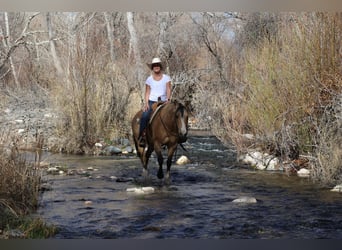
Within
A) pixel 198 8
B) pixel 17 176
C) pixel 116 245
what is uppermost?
pixel 198 8

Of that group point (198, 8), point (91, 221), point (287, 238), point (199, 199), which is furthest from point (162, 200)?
point (198, 8)

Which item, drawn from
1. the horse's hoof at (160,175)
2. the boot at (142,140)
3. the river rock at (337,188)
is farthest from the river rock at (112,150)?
the river rock at (337,188)

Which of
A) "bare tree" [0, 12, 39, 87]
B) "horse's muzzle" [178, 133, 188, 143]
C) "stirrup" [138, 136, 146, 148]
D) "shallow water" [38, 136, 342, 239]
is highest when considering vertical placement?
"bare tree" [0, 12, 39, 87]

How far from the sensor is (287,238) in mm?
4816

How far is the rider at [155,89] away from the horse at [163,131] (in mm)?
66

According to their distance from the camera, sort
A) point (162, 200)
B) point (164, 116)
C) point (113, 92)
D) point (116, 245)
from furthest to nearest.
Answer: point (113, 92) < point (164, 116) < point (162, 200) < point (116, 245)

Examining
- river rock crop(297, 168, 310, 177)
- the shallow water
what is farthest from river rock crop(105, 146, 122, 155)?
river rock crop(297, 168, 310, 177)

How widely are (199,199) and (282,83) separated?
1.76m

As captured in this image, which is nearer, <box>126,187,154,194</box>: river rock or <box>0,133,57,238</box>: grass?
<box>0,133,57,238</box>: grass

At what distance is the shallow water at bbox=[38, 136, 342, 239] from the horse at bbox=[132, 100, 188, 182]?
0.15 metres

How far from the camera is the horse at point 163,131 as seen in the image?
19.3ft

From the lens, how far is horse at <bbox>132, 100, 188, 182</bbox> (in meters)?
5.89

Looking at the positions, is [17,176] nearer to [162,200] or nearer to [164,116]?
[162,200]

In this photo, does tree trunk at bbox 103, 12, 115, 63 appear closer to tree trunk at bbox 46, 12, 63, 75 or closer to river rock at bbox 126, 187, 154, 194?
tree trunk at bbox 46, 12, 63, 75
